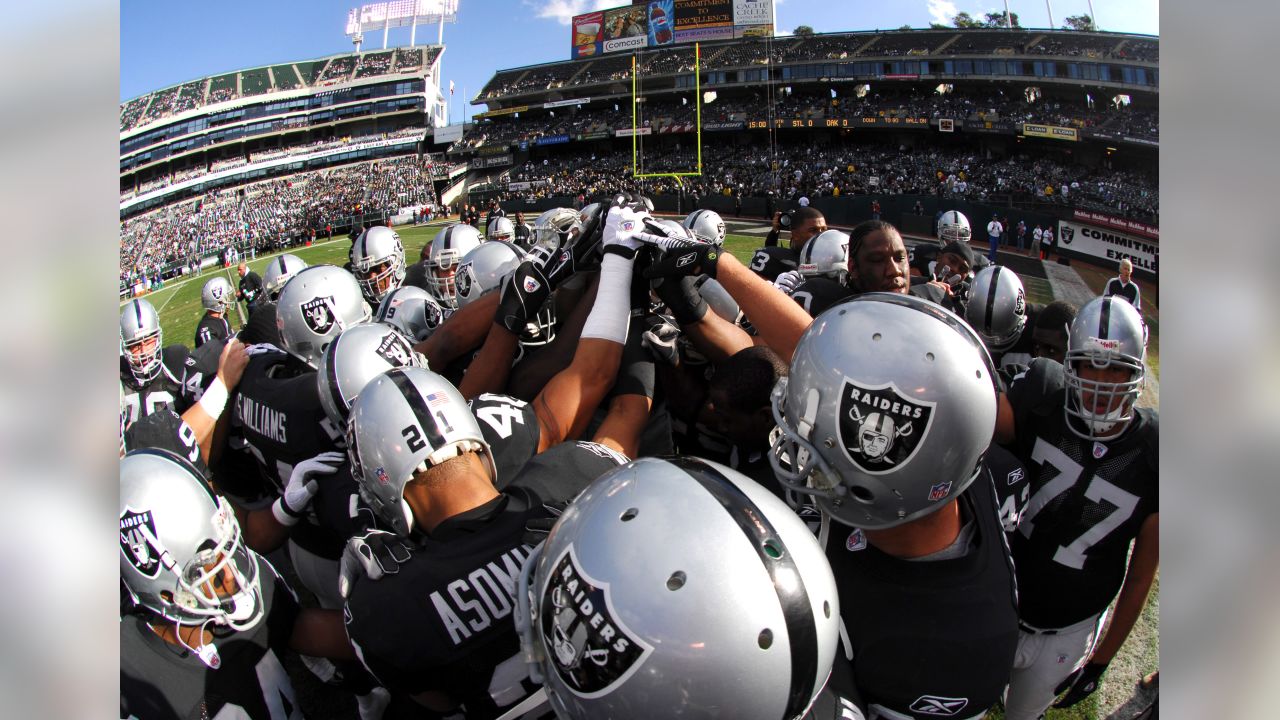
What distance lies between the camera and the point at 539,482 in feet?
8.04

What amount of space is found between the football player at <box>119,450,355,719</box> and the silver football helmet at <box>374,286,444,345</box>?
280 cm

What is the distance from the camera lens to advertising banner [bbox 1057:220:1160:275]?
763 inches

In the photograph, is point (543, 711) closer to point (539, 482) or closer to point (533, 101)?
point (539, 482)

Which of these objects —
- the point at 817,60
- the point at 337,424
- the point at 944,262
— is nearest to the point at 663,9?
the point at 817,60

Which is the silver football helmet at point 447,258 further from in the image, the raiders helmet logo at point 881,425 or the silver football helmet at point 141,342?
the raiders helmet logo at point 881,425

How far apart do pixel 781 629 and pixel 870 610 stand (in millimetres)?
678

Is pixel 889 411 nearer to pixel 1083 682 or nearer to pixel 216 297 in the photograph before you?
pixel 1083 682

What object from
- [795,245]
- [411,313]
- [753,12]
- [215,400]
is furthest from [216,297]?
[753,12]

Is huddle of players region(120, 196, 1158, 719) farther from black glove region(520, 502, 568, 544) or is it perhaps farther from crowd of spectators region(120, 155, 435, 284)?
crowd of spectators region(120, 155, 435, 284)

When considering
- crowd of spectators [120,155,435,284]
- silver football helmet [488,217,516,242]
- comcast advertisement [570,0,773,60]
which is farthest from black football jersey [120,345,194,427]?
comcast advertisement [570,0,773,60]

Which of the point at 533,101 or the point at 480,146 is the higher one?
the point at 533,101

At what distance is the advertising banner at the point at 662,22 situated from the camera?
56.8 m

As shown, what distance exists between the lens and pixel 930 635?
1.92 m
